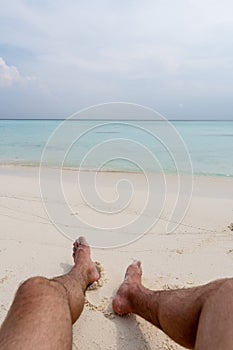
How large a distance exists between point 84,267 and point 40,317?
855 millimetres

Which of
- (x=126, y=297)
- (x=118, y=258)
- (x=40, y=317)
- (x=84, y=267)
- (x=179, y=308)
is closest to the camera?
(x=40, y=317)

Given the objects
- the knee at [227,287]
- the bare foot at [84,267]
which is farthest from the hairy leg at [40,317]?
the knee at [227,287]

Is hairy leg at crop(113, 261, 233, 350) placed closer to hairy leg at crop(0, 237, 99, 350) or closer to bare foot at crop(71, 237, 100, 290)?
bare foot at crop(71, 237, 100, 290)

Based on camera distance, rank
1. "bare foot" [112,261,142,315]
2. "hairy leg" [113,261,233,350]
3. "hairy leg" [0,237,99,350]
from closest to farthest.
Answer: "hairy leg" [0,237,99,350] < "hairy leg" [113,261,233,350] < "bare foot" [112,261,142,315]

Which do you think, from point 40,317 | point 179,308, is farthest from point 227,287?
point 40,317

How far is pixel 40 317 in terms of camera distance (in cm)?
112

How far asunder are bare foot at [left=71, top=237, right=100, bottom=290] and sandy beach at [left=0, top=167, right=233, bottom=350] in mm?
75

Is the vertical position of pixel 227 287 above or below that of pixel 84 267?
above

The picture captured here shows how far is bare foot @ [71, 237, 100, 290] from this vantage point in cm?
186

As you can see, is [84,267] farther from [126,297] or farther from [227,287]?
[227,287]

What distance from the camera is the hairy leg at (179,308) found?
114 cm

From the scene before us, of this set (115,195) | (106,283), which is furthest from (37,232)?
(115,195)

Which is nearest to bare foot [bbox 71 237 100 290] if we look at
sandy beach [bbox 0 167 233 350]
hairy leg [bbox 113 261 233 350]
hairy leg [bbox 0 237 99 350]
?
sandy beach [bbox 0 167 233 350]

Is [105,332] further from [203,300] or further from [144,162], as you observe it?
[144,162]
